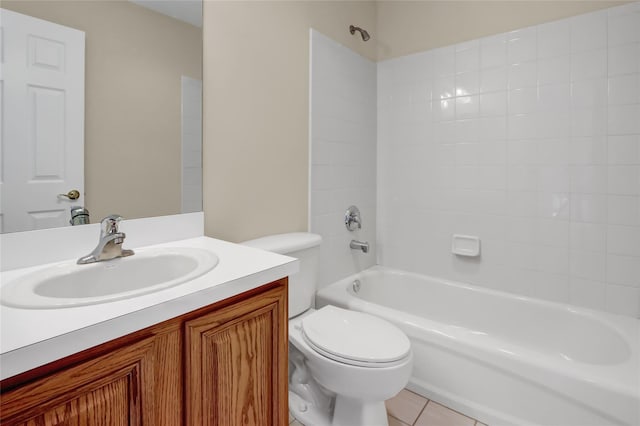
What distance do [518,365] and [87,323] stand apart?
1.52m

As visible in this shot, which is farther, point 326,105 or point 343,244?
point 343,244

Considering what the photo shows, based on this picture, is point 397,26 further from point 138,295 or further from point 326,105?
point 138,295

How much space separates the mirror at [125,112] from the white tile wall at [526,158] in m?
0.97

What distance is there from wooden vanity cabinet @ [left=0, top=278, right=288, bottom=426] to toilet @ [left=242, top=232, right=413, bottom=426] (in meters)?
0.34

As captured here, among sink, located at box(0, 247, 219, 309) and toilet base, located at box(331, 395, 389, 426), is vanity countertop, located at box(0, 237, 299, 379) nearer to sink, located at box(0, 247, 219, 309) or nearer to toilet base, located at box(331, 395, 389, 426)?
sink, located at box(0, 247, 219, 309)

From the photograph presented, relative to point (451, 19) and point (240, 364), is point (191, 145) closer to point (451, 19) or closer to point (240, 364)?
point (240, 364)

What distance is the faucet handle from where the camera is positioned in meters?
1.03

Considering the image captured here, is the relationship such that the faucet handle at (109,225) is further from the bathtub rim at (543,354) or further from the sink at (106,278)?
the bathtub rim at (543,354)

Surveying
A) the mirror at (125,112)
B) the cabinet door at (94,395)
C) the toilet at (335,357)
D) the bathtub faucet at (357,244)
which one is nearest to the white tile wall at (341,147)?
the bathtub faucet at (357,244)

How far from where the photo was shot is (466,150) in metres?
2.16

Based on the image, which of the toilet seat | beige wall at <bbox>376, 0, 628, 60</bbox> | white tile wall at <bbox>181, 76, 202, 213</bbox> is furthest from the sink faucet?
beige wall at <bbox>376, 0, 628, 60</bbox>

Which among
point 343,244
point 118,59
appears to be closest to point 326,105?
point 343,244

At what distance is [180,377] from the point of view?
747 millimetres

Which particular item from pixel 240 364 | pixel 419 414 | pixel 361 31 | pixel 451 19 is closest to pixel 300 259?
pixel 240 364
